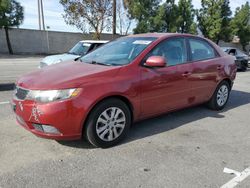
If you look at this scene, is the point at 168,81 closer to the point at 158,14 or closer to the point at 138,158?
the point at 138,158

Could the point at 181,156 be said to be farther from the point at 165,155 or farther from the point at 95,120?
the point at 95,120

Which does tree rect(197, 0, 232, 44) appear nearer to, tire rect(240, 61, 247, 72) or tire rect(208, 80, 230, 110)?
tire rect(240, 61, 247, 72)

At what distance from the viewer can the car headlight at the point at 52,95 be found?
371 centimetres

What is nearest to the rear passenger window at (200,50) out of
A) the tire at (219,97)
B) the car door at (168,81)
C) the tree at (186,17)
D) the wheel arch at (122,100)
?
the car door at (168,81)

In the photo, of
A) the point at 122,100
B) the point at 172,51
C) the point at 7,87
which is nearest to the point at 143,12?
the point at 7,87

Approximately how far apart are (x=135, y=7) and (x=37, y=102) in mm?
26778

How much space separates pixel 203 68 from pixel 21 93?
341 cm

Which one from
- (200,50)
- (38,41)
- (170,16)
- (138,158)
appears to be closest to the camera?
(138,158)

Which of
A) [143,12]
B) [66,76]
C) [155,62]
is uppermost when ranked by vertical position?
[143,12]

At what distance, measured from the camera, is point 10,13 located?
82.6 ft

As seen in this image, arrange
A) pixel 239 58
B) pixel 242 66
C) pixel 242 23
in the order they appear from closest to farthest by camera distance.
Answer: pixel 239 58, pixel 242 66, pixel 242 23

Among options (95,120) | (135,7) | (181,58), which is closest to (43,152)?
(95,120)

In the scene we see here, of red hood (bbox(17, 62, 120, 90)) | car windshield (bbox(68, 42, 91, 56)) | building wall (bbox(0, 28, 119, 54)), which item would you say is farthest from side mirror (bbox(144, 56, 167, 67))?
building wall (bbox(0, 28, 119, 54))

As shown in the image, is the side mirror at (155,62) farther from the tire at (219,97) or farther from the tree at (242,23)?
the tree at (242,23)
